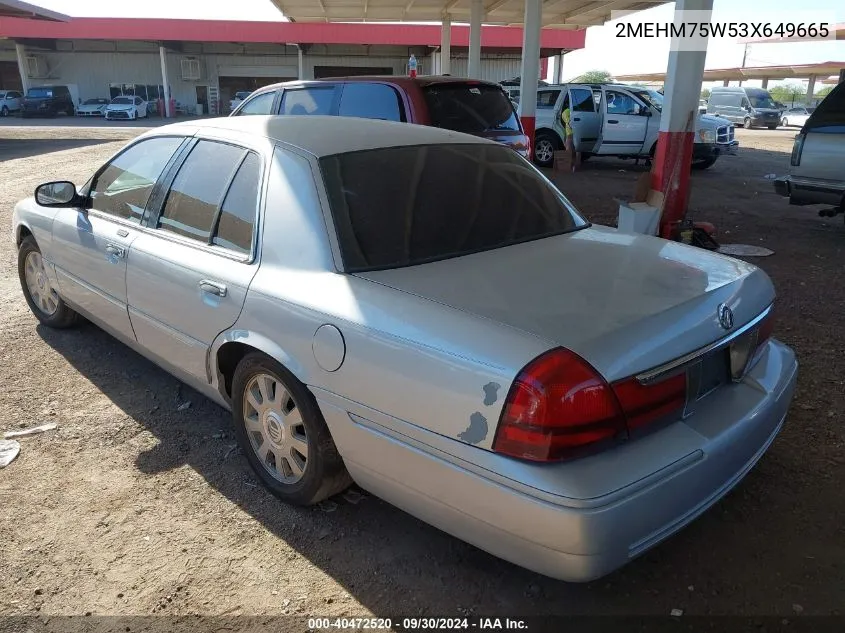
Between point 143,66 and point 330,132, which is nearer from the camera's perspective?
point 330,132

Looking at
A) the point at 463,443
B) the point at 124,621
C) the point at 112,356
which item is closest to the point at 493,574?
the point at 463,443

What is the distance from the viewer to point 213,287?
2.99 meters

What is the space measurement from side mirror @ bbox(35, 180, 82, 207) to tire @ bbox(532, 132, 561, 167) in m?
12.8

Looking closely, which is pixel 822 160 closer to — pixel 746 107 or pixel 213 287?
pixel 213 287

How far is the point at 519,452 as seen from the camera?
2045 millimetres

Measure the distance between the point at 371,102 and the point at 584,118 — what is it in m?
Result: 8.66

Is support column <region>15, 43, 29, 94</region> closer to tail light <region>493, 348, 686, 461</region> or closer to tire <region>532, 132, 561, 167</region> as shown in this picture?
tire <region>532, 132, 561, 167</region>

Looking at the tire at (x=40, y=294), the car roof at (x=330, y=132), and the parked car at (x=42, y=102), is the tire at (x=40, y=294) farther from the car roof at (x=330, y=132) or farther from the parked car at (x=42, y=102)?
the parked car at (x=42, y=102)

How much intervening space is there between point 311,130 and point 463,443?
1849 millimetres

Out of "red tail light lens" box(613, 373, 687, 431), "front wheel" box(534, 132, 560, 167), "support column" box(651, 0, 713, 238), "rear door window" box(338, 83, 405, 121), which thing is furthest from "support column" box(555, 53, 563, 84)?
"red tail light lens" box(613, 373, 687, 431)

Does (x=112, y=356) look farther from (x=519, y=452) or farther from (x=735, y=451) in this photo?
(x=735, y=451)

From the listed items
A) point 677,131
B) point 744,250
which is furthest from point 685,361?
point 677,131

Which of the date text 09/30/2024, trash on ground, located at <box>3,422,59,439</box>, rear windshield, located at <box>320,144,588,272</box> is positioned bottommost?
the date text 09/30/2024

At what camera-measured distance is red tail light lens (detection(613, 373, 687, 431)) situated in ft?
6.88
